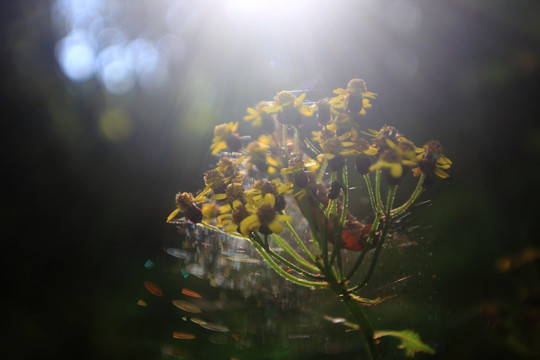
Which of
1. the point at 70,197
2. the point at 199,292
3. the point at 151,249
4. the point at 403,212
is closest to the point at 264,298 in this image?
the point at 199,292

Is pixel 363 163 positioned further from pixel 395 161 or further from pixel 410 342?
pixel 410 342

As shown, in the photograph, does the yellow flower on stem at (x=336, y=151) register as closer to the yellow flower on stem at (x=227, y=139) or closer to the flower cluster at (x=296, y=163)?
the flower cluster at (x=296, y=163)

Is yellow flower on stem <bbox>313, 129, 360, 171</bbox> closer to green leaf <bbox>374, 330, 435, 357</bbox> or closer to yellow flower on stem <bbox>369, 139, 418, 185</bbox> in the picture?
yellow flower on stem <bbox>369, 139, 418, 185</bbox>

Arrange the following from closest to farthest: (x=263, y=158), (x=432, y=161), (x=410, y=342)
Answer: (x=410, y=342) → (x=432, y=161) → (x=263, y=158)

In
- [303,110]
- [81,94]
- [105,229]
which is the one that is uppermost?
[81,94]

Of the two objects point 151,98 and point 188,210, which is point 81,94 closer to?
point 151,98

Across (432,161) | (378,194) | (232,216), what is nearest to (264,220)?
(232,216)

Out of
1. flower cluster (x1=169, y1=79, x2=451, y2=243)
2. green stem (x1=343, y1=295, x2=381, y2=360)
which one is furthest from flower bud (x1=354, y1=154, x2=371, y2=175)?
green stem (x1=343, y1=295, x2=381, y2=360)
